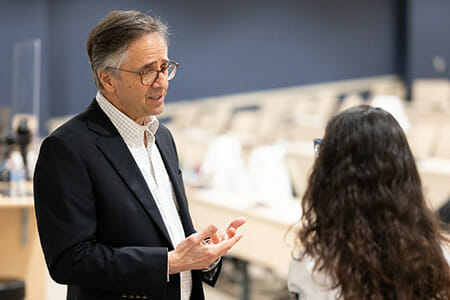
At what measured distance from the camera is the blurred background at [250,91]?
394 centimetres

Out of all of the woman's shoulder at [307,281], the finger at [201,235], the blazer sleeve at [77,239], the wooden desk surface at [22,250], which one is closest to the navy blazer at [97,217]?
the blazer sleeve at [77,239]

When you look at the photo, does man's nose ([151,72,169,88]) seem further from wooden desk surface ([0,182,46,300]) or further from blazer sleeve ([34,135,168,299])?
wooden desk surface ([0,182,46,300])

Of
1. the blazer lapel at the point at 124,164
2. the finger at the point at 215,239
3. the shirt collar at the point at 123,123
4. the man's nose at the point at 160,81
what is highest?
the man's nose at the point at 160,81

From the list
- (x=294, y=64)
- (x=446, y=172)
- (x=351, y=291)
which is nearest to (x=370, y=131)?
(x=351, y=291)

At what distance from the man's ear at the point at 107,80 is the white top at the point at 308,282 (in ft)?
2.20

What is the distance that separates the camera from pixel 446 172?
15.4 feet

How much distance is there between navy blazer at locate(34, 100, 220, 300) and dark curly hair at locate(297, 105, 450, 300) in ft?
1.49

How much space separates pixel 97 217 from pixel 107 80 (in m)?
0.36

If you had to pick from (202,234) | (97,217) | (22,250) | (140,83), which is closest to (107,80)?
(140,83)

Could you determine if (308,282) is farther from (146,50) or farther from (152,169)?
(146,50)

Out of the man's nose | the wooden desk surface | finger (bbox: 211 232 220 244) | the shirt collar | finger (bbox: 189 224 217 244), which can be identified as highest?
the man's nose

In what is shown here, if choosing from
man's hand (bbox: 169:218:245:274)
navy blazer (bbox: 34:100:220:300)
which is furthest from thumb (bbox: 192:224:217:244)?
navy blazer (bbox: 34:100:220:300)

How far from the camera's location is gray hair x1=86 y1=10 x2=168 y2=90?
59.4 inches

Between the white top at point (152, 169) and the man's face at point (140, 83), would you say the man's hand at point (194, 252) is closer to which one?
the white top at point (152, 169)
